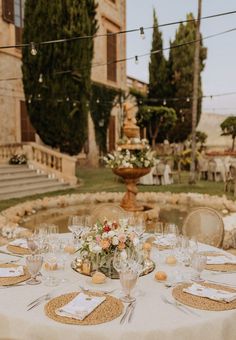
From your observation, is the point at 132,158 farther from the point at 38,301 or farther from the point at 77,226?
the point at 38,301

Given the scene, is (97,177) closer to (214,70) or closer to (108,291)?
(108,291)

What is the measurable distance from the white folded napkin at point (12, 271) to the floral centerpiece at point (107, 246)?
1.41 feet

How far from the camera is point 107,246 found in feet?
7.89

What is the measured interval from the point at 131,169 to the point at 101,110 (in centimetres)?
1217

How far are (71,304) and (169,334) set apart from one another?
0.56 metres

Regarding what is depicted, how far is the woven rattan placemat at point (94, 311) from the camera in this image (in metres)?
1.86

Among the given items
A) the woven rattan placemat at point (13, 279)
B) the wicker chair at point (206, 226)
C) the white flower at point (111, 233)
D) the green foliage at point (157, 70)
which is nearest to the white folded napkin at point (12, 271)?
the woven rattan placemat at point (13, 279)

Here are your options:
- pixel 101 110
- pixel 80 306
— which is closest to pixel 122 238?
pixel 80 306

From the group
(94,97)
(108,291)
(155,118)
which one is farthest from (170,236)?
(155,118)

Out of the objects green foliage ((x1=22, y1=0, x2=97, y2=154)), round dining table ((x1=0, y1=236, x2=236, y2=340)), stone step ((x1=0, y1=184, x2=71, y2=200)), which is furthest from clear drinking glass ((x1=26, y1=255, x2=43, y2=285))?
green foliage ((x1=22, y1=0, x2=97, y2=154))

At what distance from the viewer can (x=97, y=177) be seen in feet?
48.3

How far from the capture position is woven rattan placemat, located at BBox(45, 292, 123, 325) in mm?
1861

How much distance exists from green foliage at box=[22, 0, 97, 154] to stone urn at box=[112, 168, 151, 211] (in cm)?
569

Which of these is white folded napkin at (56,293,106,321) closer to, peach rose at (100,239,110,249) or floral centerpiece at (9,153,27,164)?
peach rose at (100,239,110,249)
